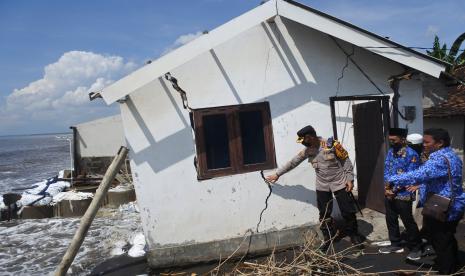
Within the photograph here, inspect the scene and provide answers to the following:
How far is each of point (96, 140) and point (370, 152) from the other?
13975 mm

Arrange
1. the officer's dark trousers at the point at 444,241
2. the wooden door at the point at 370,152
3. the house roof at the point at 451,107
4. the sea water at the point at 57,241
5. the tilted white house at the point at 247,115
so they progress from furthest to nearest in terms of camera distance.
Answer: the house roof at the point at 451,107 → the sea water at the point at 57,241 → the wooden door at the point at 370,152 → the tilted white house at the point at 247,115 → the officer's dark trousers at the point at 444,241

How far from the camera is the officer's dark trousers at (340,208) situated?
5863 millimetres

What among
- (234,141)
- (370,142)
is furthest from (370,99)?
(234,141)

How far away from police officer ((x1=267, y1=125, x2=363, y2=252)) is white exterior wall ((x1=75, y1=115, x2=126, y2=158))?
44.0ft

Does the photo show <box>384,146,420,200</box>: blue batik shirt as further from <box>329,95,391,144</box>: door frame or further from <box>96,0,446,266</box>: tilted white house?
<box>96,0,446,266</box>: tilted white house

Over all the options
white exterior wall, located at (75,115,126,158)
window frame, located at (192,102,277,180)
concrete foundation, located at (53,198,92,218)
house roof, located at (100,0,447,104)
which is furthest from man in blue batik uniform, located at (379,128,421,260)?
white exterior wall, located at (75,115,126,158)

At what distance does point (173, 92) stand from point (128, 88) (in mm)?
766

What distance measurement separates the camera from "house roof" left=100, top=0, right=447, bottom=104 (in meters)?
5.60

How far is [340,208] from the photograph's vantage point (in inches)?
235

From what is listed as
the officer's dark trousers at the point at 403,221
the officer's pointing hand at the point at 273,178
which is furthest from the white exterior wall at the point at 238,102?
the officer's dark trousers at the point at 403,221

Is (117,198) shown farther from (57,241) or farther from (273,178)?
(273,178)

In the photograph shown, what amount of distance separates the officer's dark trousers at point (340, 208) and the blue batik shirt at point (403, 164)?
755 mm

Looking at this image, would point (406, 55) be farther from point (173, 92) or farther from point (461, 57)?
point (461, 57)

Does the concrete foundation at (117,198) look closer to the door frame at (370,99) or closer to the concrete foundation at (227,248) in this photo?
the concrete foundation at (227,248)
